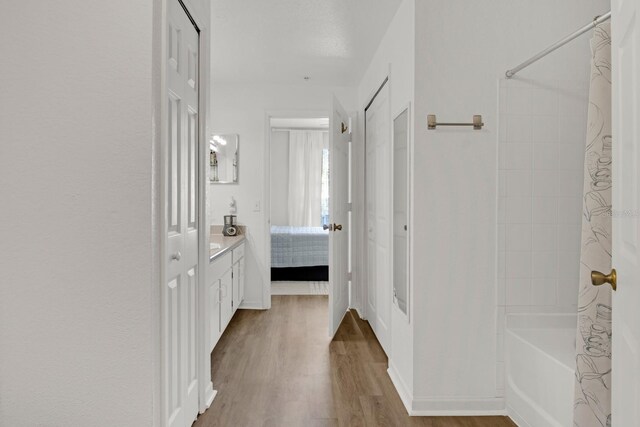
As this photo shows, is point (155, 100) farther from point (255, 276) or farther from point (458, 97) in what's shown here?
point (255, 276)

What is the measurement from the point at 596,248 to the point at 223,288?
2.57 metres

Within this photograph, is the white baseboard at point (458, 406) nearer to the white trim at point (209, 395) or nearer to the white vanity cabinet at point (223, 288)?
the white trim at point (209, 395)

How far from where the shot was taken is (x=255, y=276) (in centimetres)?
459

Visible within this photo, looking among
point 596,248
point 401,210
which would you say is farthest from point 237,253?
point 596,248

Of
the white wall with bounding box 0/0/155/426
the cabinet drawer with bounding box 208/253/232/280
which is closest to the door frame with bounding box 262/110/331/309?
the cabinet drawer with bounding box 208/253/232/280

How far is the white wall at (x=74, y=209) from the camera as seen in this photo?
4.73 feet

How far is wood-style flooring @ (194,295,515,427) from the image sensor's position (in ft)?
7.41

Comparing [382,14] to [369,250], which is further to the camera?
[369,250]

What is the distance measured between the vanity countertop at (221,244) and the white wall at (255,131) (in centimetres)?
26

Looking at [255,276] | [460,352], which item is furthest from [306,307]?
[460,352]

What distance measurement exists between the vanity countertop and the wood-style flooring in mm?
769
